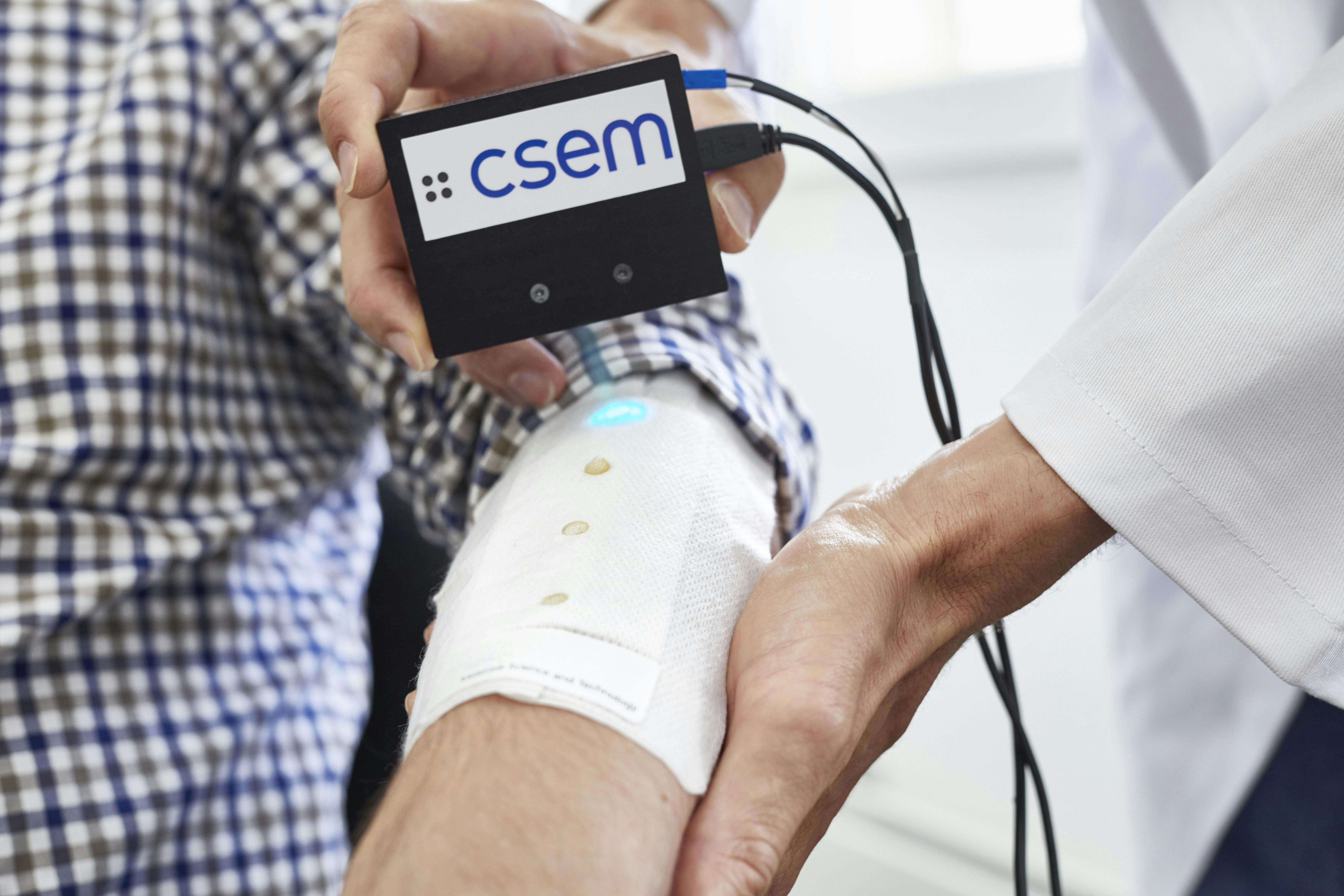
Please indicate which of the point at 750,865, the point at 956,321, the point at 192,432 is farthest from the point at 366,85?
the point at 956,321

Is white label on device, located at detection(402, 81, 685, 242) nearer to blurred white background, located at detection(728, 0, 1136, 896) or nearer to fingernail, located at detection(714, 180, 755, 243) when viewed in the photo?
fingernail, located at detection(714, 180, 755, 243)

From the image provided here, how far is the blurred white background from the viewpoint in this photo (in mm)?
941

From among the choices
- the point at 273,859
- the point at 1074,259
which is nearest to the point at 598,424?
the point at 273,859

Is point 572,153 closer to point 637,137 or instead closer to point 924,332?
point 637,137

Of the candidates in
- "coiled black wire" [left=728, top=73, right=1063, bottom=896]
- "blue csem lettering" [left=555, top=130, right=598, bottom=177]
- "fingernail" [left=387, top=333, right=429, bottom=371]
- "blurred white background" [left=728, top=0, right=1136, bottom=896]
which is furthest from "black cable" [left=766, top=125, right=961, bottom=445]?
"blurred white background" [left=728, top=0, right=1136, bottom=896]

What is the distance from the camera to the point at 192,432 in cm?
57

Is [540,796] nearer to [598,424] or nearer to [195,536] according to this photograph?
[598,424]

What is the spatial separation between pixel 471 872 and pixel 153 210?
47 centimetres

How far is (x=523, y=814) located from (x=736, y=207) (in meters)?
0.30

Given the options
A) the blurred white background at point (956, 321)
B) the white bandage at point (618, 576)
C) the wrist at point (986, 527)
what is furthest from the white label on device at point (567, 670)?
the blurred white background at point (956, 321)

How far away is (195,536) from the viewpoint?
559mm

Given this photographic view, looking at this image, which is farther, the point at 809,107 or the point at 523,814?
the point at 809,107

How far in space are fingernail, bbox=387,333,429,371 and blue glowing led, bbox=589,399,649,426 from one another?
0.30 ft

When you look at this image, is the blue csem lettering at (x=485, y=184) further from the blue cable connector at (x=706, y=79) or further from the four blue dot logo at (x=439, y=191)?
the blue cable connector at (x=706, y=79)
